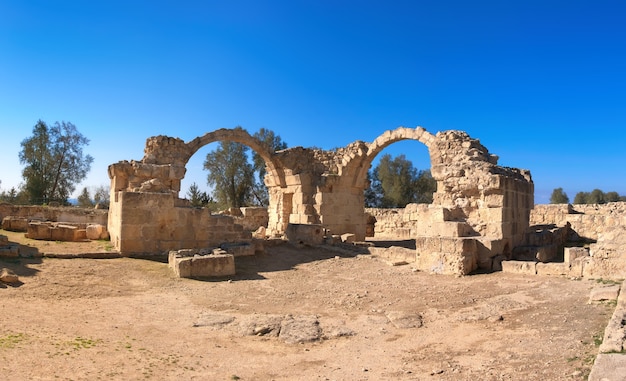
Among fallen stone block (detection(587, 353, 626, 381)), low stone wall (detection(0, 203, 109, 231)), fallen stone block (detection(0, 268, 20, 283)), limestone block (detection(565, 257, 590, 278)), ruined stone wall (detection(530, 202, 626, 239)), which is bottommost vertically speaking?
fallen stone block (detection(0, 268, 20, 283))

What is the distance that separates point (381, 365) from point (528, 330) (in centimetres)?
176

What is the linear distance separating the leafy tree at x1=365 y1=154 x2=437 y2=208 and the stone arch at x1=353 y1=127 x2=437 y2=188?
1920 centimetres

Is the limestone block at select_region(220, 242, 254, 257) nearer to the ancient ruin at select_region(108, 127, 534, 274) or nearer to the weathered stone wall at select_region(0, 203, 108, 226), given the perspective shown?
the ancient ruin at select_region(108, 127, 534, 274)

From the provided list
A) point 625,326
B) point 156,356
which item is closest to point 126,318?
point 156,356

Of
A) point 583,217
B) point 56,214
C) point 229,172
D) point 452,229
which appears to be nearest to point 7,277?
point 452,229

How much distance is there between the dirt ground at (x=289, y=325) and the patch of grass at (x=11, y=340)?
0.02m

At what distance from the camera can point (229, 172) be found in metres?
30.3

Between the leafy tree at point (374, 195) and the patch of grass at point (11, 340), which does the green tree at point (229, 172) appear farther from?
the patch of grass at point (11, 340)

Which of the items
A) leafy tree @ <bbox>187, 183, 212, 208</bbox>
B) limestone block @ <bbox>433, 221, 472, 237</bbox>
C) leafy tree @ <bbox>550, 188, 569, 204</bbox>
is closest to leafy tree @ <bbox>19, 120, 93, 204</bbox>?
leafy tree @ <bbox>187, 183, 212, 208</bbox>

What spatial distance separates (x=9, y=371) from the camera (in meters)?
3.70

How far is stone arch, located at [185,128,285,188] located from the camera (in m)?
14.9

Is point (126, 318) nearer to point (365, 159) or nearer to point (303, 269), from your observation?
point (303, 269)

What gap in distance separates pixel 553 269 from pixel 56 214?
16.2m

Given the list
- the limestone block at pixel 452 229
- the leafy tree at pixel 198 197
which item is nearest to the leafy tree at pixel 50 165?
the leafy tree at pixel 198 197
